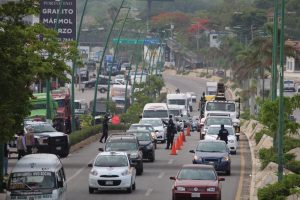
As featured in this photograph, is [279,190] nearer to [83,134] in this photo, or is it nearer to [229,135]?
[229,135]

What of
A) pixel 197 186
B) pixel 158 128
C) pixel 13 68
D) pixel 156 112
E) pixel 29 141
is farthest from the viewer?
pixel 156 112

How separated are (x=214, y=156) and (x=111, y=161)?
6903mm

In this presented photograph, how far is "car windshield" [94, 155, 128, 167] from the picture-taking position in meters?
39.8

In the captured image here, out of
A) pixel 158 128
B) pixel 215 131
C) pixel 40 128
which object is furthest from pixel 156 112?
pixel 40 128

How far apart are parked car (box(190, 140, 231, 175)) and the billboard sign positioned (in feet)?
67.8

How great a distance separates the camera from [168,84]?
18550 cm

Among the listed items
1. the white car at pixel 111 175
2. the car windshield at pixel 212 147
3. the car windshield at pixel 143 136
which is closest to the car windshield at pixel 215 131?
the car windshield at pixel 143 136

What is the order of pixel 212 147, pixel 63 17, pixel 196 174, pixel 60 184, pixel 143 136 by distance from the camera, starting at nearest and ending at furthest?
pixel 60 184 < pixel 196 174 < pixel 212 147 < pixel 143 136 < pixel 63 17

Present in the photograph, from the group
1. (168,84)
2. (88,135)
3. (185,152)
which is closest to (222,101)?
(88,135)

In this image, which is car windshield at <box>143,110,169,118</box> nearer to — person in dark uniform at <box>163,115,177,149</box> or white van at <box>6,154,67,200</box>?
person in dark uniform at <box>163,115,177,149</box>

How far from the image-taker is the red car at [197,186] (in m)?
35.4

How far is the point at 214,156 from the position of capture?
150 ft

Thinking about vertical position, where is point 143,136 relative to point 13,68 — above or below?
below

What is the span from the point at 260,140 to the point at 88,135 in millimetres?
10884
